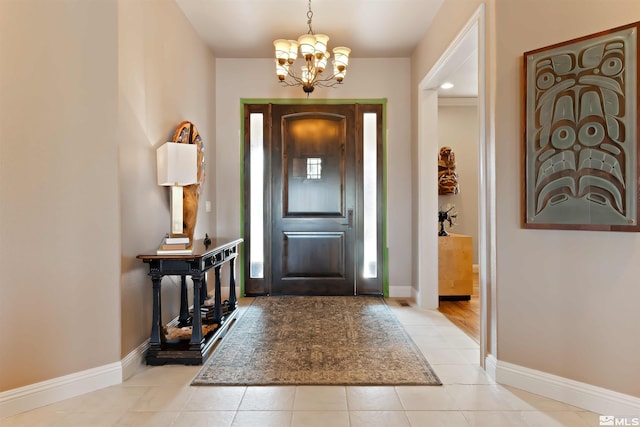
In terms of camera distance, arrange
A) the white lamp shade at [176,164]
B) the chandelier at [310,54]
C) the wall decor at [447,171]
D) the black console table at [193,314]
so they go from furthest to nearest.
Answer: the wall decor at [447,171] → the chandelier at [310,54] → the white lamp shade at [176,164] → the black console table at [193,314]

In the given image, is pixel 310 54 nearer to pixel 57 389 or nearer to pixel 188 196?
pixel 188 196

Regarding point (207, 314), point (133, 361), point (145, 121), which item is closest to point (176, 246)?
point (133, 361)

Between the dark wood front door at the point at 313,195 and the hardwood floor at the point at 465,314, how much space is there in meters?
1.14

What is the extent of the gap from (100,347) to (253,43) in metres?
3.31

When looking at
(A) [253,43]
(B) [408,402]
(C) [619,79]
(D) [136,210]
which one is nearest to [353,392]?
(B) [408,402]

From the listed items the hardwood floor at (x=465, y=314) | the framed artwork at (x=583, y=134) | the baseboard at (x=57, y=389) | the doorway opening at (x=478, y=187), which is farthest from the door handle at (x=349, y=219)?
the baseboard at (x=57, y=389)

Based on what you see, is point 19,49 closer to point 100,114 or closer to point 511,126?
point 100,114

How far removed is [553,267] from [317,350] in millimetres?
1678

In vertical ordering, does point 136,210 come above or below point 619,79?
below

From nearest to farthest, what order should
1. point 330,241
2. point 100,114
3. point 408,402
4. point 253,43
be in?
point 408,402
point 100,114
point 253,43
point 330,241

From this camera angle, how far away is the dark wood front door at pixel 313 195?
4.38 metres

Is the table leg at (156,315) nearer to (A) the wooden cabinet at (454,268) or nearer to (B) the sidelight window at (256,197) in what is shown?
(B) the sidelight window at (256,197)

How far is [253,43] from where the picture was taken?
156 inches

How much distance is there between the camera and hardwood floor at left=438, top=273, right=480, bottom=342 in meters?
3.24
